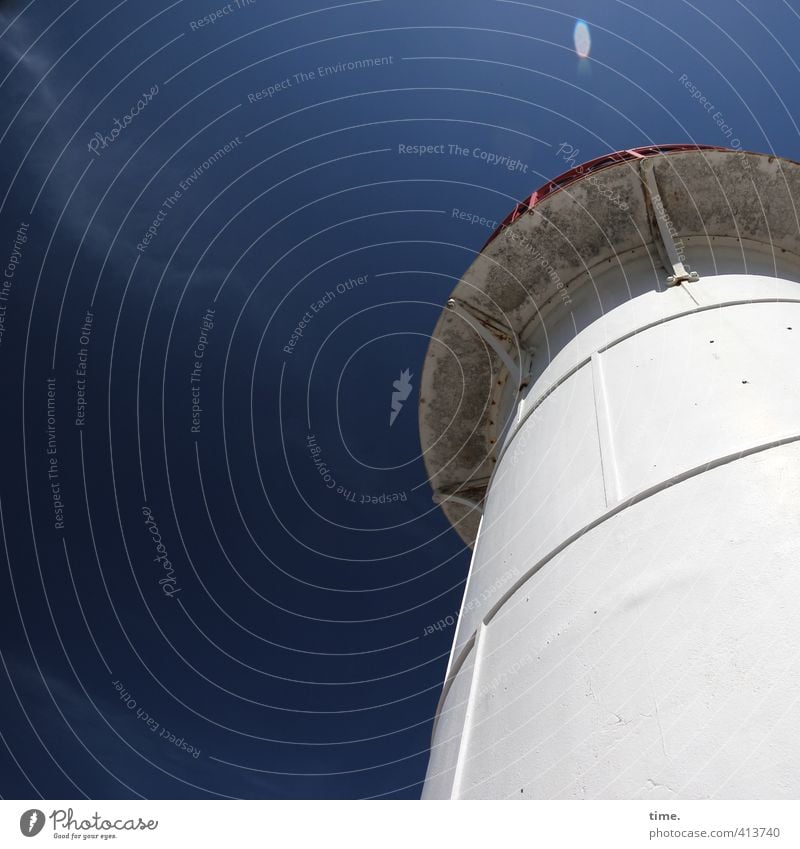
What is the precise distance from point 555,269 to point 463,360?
231cm

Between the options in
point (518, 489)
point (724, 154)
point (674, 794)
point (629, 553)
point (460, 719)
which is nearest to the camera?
point (674, 794)

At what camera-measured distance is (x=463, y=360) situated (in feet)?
39.0

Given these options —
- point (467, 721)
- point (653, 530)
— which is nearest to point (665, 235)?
point (653, 530)

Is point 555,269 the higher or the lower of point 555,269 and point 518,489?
the higher

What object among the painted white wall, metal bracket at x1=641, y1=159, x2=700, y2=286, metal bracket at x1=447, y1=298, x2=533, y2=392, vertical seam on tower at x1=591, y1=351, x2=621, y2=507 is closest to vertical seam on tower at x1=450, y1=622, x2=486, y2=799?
the painted white wall

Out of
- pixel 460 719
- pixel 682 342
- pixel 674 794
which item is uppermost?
pixel 682 342

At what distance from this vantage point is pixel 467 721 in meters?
4.44

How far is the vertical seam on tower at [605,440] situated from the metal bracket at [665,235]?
202 centimetres

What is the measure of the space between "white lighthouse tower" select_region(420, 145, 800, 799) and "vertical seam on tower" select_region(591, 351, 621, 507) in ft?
0.09

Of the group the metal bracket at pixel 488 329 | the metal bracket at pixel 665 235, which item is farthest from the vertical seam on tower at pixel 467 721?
the metal bracket at pixel 488 329

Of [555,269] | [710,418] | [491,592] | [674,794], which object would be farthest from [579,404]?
[555,269]

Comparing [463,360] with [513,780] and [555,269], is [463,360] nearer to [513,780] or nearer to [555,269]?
[555,269]

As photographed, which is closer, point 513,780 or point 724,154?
point 513,780

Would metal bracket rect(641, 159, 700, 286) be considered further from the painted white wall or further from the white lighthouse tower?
the painted white wall
